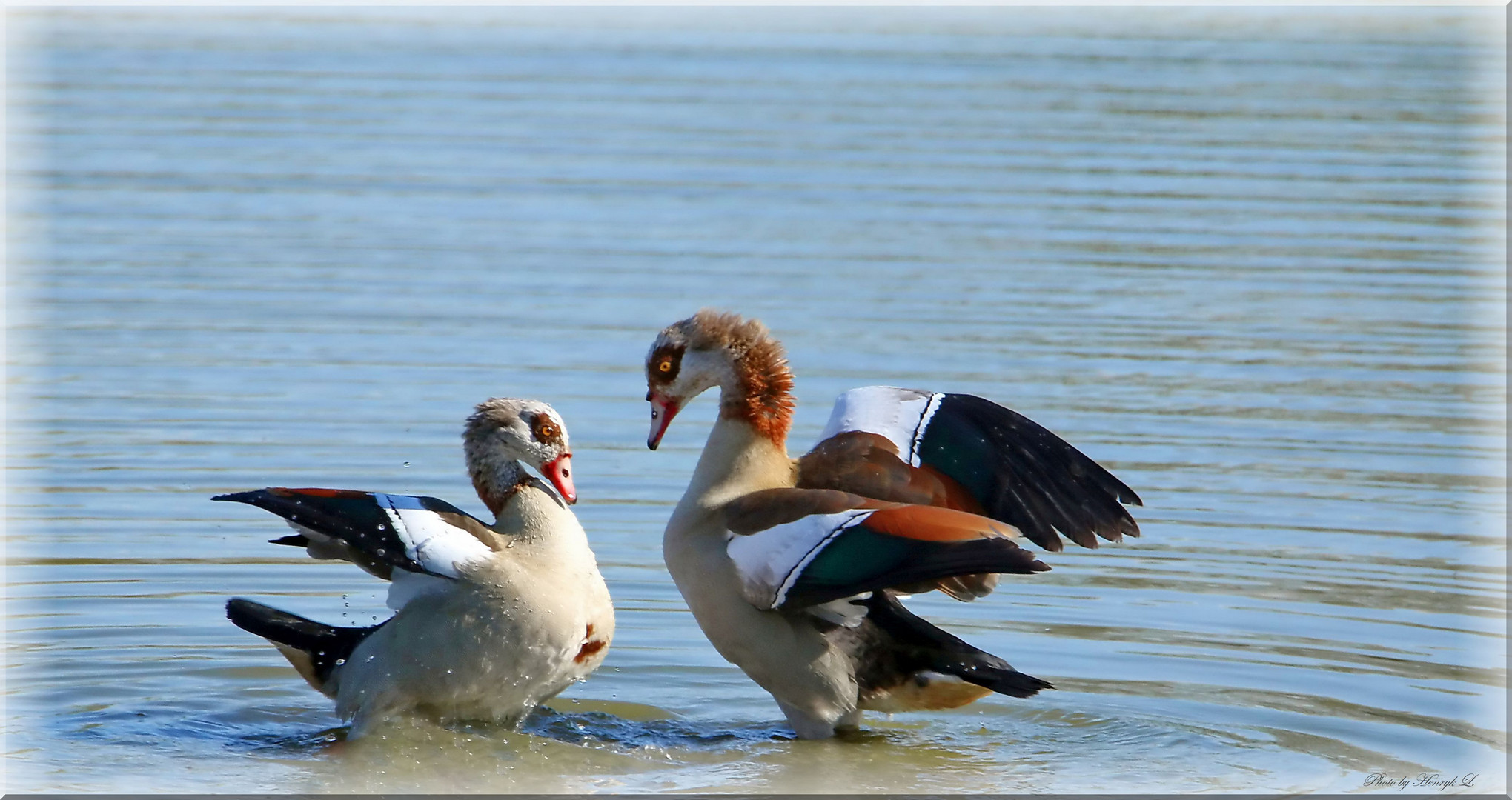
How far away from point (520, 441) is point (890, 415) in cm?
135

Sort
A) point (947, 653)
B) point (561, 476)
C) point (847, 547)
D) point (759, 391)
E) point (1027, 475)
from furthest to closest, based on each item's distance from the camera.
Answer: point (1027, 475), point (759, 391), point (561, 476), point (947, 653), point (847, 547)

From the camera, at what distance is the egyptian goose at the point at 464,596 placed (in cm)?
638

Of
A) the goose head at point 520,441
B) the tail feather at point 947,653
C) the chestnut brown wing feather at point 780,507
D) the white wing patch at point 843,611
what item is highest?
the goose head at point 520,441

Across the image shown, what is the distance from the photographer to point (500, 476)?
691cm

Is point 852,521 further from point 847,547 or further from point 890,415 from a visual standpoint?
point 890,415

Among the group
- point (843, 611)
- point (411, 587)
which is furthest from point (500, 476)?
point (843, 611)

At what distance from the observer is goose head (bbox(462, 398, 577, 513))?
6879 millimetres

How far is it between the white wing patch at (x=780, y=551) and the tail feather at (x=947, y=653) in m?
0.43

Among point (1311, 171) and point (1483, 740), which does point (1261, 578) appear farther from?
point (1311, 171)

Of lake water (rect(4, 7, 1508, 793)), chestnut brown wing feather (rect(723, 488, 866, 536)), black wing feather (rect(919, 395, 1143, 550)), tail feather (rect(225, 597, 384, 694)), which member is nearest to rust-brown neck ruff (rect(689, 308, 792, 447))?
chestnut brown wing feather (rect(723, 488, 866, 536))

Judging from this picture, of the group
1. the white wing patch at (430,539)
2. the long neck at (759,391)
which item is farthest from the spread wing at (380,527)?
the long neck at (759,391)

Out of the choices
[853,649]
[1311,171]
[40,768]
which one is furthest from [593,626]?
[1311,171]

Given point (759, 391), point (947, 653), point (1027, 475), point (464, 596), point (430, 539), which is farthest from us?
point (1027, 475)

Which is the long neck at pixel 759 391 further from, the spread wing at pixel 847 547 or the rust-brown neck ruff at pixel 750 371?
the spread wing at pixel 847 547
